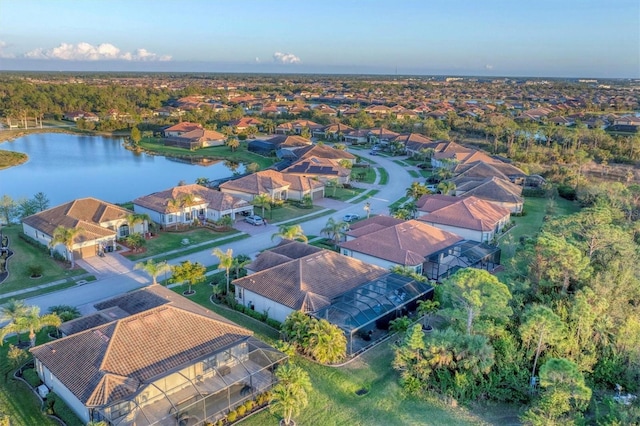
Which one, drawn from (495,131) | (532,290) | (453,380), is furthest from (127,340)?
(495,131)

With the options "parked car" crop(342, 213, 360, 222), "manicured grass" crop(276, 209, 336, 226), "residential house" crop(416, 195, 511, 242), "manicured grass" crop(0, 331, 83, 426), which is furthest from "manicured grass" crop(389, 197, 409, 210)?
"manicured grass" crop(0, 331, 83, 426)

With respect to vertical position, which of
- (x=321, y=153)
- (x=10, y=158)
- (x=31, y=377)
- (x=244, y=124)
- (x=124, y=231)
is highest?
(x=244, y=124)

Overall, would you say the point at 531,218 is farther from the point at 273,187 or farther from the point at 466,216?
the point at 273,187

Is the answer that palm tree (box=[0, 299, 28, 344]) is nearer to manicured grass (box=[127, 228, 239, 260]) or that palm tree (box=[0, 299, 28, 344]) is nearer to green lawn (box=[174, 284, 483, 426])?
green lawn (box=[174, 284, 483, 426])

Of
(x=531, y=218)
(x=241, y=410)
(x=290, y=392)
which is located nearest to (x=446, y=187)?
(x=531, y=218)

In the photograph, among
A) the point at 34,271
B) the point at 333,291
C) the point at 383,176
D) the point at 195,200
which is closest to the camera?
the point at 333,291

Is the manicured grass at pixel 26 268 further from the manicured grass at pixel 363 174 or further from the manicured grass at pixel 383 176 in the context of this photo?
the manicured grass at pixel 383 176

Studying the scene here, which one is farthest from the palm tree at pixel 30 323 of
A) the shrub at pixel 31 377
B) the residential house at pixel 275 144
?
the residential house at pixel 275 144
